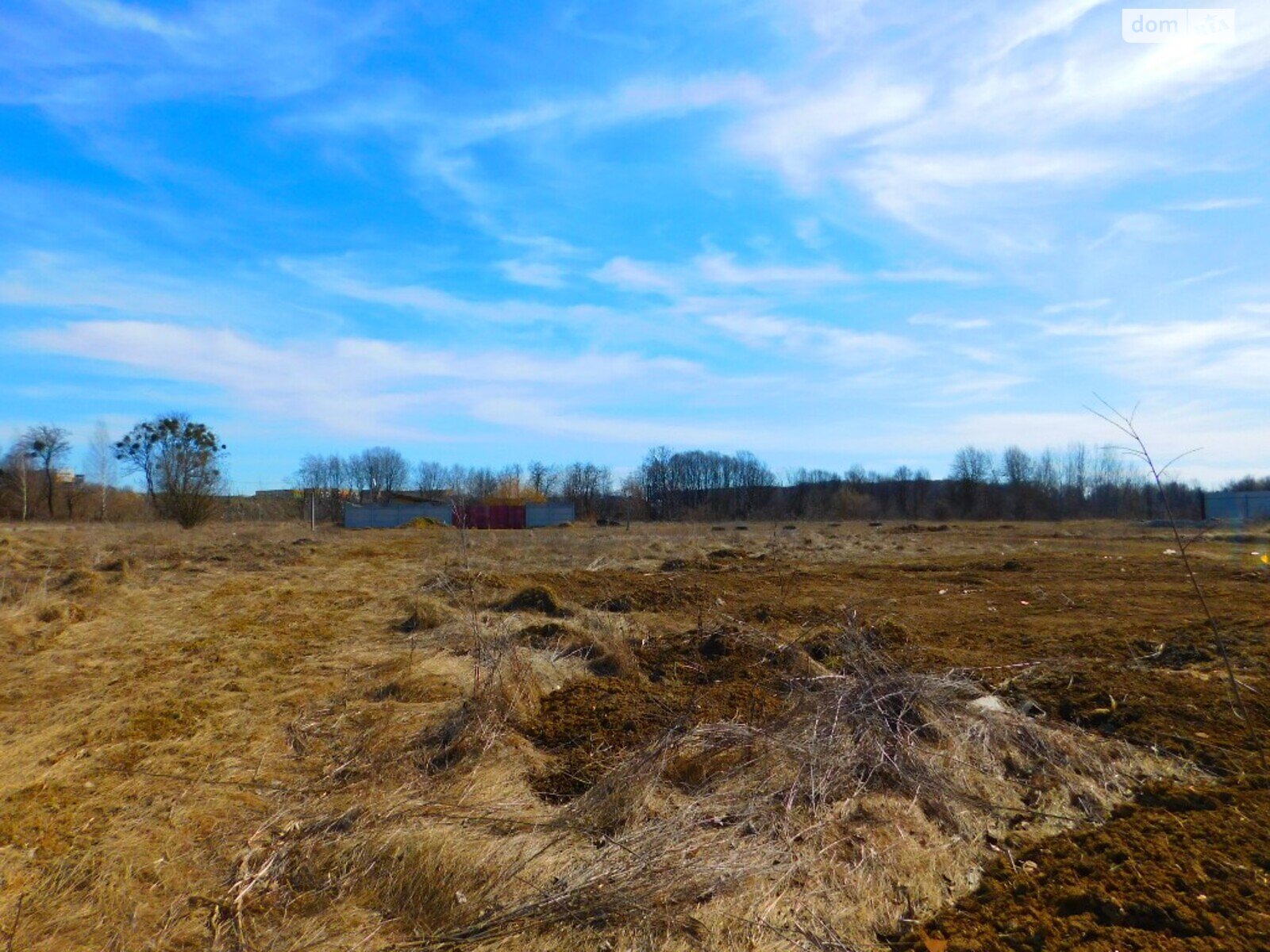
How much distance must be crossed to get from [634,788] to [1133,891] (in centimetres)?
213

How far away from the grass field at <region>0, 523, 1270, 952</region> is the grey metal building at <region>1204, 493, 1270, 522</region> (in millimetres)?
42094

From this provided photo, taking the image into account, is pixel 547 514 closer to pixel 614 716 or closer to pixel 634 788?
pixel 614 716

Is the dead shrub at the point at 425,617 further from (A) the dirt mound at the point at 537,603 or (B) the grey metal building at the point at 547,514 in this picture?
(B) the grey metal building at the point at 547,514

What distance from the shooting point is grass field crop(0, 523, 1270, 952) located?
302 cm

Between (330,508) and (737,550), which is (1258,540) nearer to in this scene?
(737,550)

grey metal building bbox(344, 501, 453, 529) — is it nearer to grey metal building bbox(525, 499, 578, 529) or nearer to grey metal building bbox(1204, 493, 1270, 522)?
grey metal building bbox(525, 499, 578, 529)

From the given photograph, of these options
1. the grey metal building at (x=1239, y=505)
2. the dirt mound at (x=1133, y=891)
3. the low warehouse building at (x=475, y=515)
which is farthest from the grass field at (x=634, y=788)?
the grey metal building at (x=1239, y=505)

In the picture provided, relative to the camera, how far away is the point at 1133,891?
3059mm

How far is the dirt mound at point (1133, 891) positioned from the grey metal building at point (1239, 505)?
46.1m

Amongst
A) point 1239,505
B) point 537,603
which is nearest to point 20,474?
point 537,603

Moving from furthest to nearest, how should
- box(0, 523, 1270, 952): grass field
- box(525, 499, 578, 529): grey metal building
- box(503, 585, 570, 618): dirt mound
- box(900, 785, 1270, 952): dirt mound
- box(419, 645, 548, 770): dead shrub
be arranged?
box(525, 499, 578, 529): grey metal building, box(503, 585, 570, 618): dirt mound, box(419, 645, 548, 770): dead shrub, box(0, 523, 1270, 952): grass field, box(900, 785, 1270, 952): dirt mound

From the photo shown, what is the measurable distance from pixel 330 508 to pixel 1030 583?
2464 inches

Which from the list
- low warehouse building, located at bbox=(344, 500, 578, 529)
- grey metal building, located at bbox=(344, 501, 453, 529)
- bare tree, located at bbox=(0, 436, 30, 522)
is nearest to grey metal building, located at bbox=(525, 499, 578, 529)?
low warehouse building, located at bbox=(344, 500, 578, 529)

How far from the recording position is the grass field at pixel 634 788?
3018 millimetres
